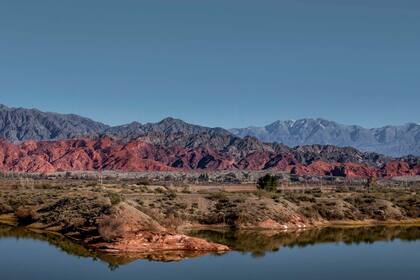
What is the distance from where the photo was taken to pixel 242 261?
141 ft

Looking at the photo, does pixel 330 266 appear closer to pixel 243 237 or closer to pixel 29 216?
pixel 243 237

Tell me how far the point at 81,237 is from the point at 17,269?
1395 centimetres

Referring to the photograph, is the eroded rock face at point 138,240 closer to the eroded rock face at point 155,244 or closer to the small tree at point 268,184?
the eroded rock face at point 155,244

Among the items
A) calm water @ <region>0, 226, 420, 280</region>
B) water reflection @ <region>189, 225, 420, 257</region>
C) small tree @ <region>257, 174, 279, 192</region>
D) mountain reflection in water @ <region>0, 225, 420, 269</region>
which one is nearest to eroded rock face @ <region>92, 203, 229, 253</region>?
mountain reflection in water @ <region>0, 225, 420, 269</region>

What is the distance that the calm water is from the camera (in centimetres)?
3762

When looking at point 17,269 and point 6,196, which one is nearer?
point 17,269

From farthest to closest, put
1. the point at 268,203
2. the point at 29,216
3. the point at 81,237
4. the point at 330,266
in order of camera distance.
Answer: the point at 268,203
the point at 29,216
the point at 81,237
the point at 330,266

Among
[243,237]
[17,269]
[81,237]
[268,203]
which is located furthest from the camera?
[268,203]

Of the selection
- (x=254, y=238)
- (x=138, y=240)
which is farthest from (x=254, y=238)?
(x=138, y=240)

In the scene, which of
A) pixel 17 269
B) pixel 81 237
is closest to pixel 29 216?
pixel 81 237

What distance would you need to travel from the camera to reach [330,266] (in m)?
42.4

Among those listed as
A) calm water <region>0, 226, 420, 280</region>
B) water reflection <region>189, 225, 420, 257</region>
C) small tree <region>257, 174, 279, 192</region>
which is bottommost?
calm water <region>0, 226, 420, 280</region>

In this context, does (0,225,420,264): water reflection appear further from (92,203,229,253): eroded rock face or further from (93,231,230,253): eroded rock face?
(92,203,229,253): eroded rock face

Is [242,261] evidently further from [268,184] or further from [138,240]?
[268,184]
